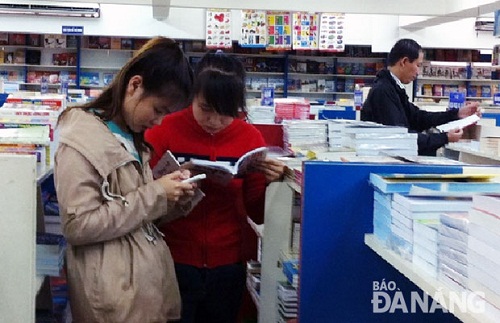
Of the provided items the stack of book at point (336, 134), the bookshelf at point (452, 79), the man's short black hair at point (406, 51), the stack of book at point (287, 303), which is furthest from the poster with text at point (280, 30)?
the stack of book at point (287, 303)

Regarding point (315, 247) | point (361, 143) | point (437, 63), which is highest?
point (437, 63)

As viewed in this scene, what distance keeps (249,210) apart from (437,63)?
1278 centimetres

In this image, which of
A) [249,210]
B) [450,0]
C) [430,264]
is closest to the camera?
[430,264]

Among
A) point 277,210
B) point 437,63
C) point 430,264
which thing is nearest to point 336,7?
point 437,63

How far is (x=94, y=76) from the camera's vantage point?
45.5 feet

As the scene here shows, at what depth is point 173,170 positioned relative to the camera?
86.0 inches

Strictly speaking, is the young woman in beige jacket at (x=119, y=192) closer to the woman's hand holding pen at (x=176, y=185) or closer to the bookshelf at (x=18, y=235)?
the woman's hand holding pen at (x=176, y=185)

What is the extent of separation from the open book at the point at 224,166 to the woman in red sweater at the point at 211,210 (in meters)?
0.09

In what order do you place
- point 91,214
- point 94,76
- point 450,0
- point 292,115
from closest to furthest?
1. point 91,214
2. point 292,115
3. point 450,0
4. point 94,76

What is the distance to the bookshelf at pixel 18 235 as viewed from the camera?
6.63ft

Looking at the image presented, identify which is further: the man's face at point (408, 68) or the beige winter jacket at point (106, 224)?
the man's face at point (408, 68)

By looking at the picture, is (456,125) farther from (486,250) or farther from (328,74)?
(328,74)

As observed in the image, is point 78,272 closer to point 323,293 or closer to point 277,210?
point 323,293

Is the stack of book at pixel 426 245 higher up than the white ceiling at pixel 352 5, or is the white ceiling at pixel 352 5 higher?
the white ceiling at pixel 352 5
